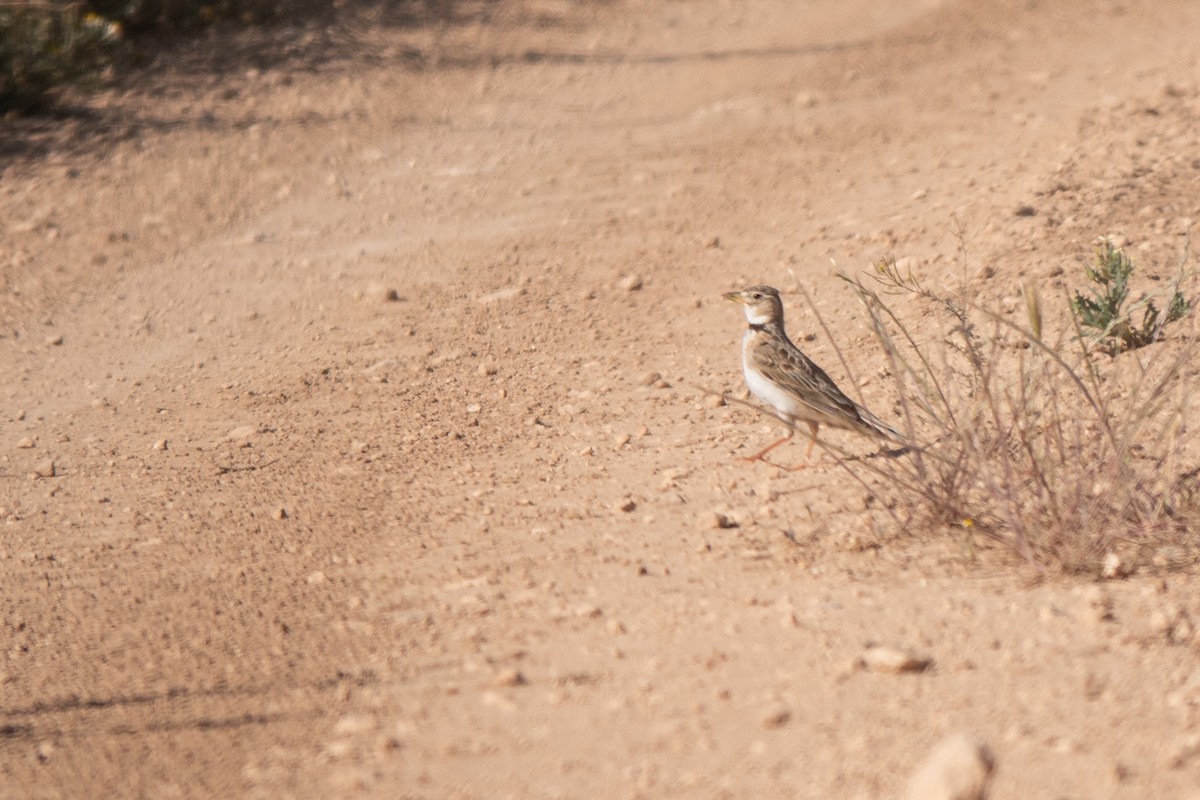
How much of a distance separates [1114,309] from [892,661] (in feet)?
8.74

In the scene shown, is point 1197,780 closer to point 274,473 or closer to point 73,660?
point 73,660

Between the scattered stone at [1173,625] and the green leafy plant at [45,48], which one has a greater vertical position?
the green leafy plant at [45,48]

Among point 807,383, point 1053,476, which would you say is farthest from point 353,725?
point 807,383

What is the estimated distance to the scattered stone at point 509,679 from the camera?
4324mm

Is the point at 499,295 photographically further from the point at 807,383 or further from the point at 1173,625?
the point at 1173,625

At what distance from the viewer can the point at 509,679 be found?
432cm

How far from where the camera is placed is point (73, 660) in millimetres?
4762

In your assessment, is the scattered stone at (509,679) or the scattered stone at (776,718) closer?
the scattered stone at (776,718)

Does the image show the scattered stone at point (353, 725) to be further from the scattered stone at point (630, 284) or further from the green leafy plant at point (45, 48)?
the green leafy plant at point (45, 48)

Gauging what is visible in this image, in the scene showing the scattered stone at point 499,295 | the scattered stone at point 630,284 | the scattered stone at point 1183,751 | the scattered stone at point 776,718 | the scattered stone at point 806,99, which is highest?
the scattered stone at point 806,99

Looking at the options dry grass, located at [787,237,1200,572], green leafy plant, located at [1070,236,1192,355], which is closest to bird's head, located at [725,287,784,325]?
dry grass, located at [787,237,1200,572]

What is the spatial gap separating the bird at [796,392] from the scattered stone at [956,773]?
82.9 inches

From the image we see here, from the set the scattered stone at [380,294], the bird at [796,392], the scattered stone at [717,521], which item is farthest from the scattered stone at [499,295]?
the scattered stone at [717,521]

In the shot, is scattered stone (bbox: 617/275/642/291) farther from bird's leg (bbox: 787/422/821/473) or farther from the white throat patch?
bird's leg (bbox: 787/422/821/473)
